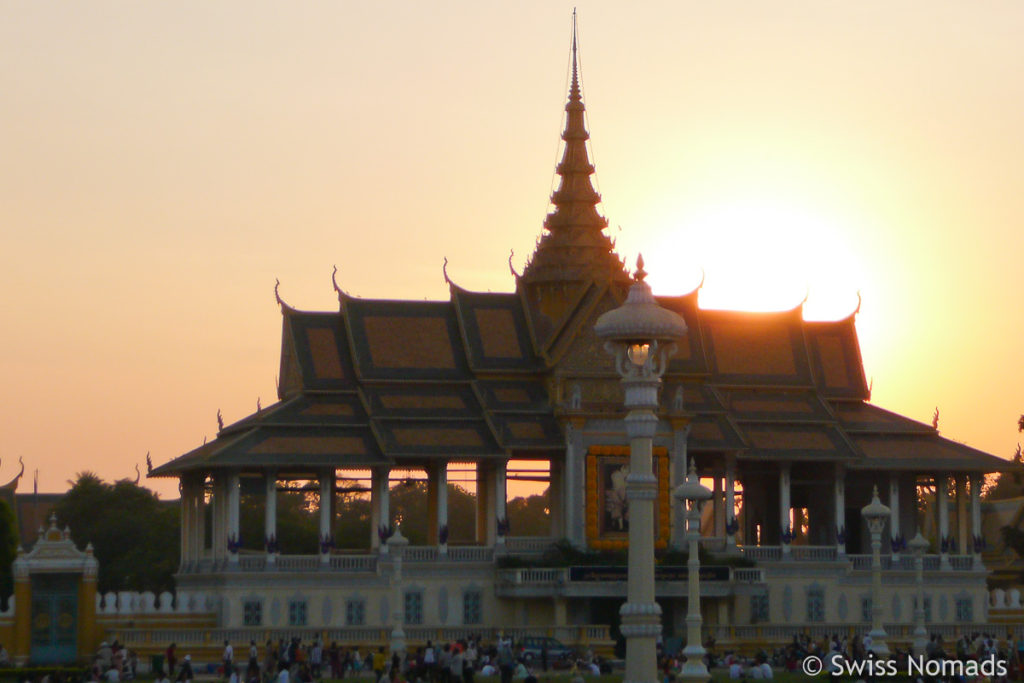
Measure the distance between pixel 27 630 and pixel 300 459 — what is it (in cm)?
1062

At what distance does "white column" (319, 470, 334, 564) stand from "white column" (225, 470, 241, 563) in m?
2.75

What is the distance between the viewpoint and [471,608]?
68188 millimetres

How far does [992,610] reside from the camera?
75.4 meters

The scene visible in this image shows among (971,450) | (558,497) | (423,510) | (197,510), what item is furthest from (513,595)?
(423,510)

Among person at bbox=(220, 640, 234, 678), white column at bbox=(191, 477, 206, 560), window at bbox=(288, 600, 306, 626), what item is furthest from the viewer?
white column at bbox=(191, 477, 206, 560)

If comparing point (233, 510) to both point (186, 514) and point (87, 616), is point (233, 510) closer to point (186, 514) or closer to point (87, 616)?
point (186, 514)

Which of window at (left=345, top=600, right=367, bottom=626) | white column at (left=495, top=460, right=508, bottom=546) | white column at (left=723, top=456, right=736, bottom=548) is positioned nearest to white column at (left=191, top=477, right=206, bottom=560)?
window at (left=345, top=600, right=367, bottom=626)

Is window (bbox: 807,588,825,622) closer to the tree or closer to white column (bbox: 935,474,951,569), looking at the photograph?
white column (bbox: 935,474,951,569)

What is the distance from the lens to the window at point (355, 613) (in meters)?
66.6

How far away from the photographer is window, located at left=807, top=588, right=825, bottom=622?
236 feet

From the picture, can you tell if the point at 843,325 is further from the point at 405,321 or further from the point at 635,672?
the point at 635,672

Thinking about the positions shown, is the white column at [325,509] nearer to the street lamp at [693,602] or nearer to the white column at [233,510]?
the white column at [233,510]

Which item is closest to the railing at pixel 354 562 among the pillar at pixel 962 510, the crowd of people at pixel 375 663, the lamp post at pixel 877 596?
the crowd of people at pixel 375 663

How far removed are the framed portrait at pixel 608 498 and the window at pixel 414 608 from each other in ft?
20.0
